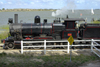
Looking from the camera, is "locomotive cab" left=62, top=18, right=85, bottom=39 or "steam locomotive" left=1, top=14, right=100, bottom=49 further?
"steam locomotive" left=1, top=14, right=100, bottom=49

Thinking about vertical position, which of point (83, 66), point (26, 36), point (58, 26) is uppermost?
point (58, 26)

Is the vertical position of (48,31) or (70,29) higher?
(70,29)

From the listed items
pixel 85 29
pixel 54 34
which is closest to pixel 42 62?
pixel 54 34

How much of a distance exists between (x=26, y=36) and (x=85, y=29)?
494 cm

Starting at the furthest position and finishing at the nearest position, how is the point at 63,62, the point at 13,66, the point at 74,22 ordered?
the point at 74,22
the point at 63,62
the point at 13,66

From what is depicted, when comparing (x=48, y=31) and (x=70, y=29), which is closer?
(x=70, y=29)

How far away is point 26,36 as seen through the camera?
12289mm

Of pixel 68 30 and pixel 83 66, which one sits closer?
pixel 83 66

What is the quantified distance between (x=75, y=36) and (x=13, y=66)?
6.32 m

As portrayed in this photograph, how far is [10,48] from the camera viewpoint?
469 inches

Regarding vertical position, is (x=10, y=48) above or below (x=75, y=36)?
below

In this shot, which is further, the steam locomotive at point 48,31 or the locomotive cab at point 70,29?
the steam locomotive at point 48,31

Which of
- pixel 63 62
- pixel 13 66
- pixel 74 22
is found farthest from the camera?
pixel 74 22

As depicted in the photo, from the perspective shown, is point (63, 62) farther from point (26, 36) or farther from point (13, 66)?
point (26, 36)
